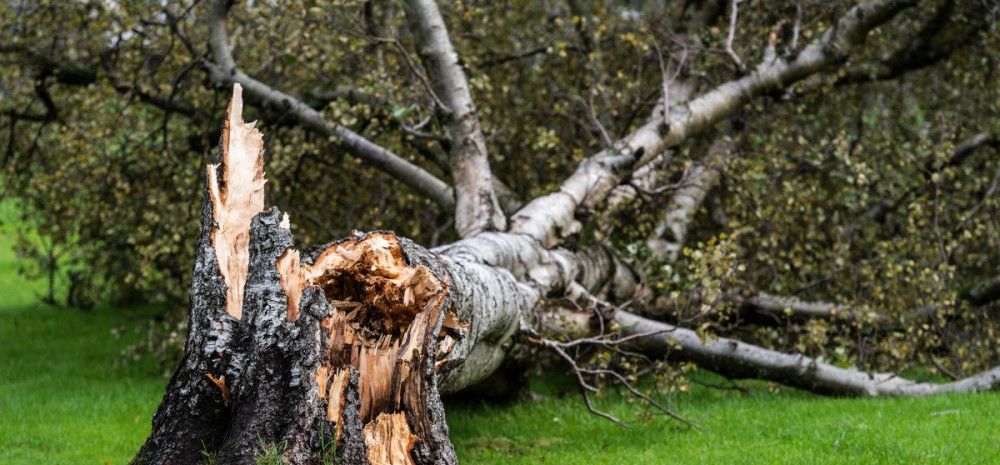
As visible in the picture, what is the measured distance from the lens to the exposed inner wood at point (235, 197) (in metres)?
5.11

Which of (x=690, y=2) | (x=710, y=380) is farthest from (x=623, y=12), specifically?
(x=710, y=380)

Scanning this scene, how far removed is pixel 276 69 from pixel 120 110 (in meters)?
2.21

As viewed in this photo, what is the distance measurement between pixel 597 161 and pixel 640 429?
2751 mm

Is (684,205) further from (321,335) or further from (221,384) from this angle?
(221,384)

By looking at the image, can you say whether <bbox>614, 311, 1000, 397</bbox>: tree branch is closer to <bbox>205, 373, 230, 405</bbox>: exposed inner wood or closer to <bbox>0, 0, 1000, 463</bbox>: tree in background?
<bbox>0, 0, 1000, 463</bbox>: tree in background

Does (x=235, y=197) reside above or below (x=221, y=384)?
above

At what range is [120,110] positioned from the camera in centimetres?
1063

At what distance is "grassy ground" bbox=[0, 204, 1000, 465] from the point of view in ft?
22.4

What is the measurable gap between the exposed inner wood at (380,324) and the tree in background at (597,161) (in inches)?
28.3

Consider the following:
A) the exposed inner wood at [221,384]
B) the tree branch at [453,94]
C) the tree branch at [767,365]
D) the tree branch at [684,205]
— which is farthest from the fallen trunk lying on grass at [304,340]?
the tree branch at [684,205]

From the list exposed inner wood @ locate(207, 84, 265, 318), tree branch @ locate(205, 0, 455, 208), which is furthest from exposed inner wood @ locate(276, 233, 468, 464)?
tree branch @ locate(205, 0, 455, 208)

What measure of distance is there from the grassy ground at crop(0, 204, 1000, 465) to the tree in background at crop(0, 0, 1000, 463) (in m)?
0.51

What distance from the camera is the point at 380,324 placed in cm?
525

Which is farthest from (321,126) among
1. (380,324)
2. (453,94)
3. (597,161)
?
(380,324)
